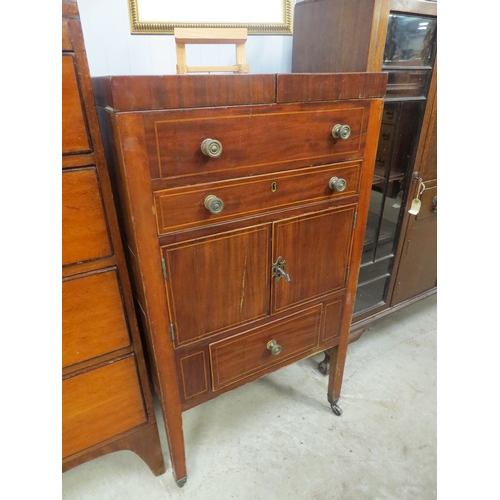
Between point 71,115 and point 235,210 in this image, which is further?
point 235,210

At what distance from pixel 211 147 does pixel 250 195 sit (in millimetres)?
163

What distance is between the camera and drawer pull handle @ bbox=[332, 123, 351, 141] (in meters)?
0.87

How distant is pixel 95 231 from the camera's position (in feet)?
2.58

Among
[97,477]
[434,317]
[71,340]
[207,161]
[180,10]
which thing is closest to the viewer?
[207,161]

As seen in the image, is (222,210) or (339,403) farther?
(339,403)

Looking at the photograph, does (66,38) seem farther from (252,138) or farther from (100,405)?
(100,405)

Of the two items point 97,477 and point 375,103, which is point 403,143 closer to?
point 375,103

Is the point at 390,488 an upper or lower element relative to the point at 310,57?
lower

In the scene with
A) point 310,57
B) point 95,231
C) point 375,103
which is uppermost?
point 310,57

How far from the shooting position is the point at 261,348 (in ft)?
3.54

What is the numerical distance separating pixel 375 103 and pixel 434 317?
56.8 inches

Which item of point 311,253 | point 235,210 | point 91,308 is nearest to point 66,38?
point 235,210

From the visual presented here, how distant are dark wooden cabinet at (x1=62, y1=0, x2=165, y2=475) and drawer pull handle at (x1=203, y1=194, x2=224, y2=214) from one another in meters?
0.21

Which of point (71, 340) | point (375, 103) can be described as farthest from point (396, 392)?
point (71, 340)
